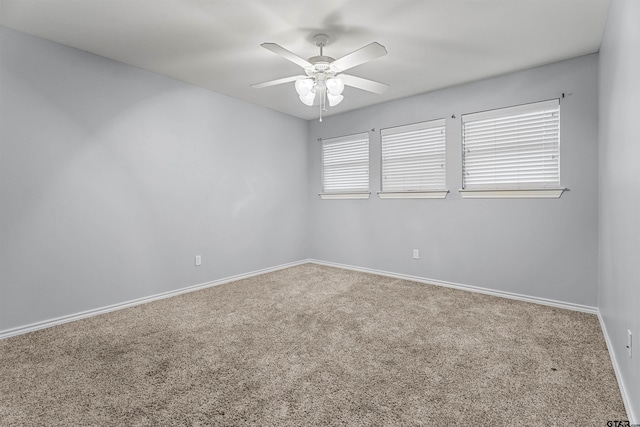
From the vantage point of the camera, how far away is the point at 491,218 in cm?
346

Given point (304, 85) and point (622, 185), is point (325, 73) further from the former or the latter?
point (622, 185)

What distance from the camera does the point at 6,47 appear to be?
241cm

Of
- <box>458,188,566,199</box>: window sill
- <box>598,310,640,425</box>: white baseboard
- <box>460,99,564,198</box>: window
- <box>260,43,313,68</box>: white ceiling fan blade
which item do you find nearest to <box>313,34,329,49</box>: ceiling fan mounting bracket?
<box>260,43,313,68</box>: white ceiling fan blade

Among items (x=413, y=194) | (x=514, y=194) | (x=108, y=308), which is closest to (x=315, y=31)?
(x=413, y=194)

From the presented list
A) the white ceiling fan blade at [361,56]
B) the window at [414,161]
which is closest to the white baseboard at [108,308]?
the window at [414,161]

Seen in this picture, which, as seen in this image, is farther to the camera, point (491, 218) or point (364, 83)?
point (491, 218)

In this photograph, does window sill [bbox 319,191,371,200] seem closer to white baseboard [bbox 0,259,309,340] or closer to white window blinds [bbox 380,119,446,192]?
white window blinds [bbox 380,119,446,192]

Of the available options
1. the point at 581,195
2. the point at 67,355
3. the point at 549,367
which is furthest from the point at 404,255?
the point at 67,355

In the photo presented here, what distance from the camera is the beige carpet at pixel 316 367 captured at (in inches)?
60.0

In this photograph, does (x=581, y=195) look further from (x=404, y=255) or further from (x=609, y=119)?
(x=404, y=255)

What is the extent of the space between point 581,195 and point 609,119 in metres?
1.00

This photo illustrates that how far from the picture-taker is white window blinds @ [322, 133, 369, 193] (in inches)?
Answer: 182

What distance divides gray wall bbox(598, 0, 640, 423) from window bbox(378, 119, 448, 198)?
162 cm

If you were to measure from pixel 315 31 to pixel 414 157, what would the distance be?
7.16 ft
